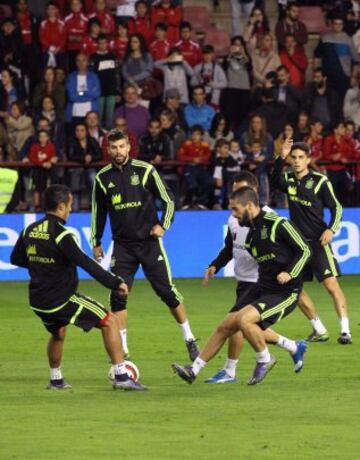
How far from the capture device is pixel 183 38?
1066 inches

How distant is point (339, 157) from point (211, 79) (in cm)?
307

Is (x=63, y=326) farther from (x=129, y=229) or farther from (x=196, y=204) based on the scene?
(x=196, y=204)

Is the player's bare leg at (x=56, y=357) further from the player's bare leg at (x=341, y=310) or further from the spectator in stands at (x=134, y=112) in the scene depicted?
the spectator in stands at (x=134, y=112)

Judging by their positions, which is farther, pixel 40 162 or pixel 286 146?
pixel 40 162

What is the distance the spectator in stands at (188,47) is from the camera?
2700cm

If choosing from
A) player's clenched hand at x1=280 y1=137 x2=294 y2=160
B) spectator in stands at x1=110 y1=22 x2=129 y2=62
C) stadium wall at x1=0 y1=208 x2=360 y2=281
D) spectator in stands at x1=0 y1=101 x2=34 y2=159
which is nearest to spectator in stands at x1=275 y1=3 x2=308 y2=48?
spectator in stands at x1=110 y1=22 x2=129 y2=62

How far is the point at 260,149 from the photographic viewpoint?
81.8 ft

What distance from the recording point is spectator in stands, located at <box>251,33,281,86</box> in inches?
1076

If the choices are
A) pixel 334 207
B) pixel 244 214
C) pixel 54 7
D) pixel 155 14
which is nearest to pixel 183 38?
pixel 155 14

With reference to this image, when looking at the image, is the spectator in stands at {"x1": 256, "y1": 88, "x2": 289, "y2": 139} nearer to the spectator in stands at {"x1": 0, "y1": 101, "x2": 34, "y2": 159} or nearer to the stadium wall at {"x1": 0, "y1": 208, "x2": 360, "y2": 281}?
the stadium wall at {"x1": 0, "y1": 208, "x2": 360, "y2": 281}

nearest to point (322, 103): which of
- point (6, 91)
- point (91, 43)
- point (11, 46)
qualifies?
point (91, 43)

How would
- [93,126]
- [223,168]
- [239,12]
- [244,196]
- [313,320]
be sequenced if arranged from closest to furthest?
[244,196]
[313,320]
[223,168]
[93,126]
[239,12]

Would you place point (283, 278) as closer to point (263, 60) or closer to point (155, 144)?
point (155, 144)

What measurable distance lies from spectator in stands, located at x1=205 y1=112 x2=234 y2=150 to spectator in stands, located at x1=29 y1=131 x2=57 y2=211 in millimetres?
3005
